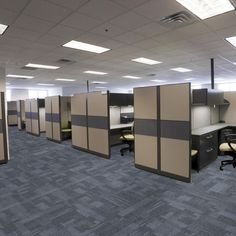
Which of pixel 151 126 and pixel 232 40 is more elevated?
pixel 232 40

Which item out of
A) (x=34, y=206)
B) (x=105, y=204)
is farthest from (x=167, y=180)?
(x=34, y=206)

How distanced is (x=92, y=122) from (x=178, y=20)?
3034 mm

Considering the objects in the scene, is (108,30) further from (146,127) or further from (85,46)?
(146,127)

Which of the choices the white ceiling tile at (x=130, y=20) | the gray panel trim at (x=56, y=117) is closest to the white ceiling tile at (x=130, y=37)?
the white ceiling tile at (x=130, y=20)

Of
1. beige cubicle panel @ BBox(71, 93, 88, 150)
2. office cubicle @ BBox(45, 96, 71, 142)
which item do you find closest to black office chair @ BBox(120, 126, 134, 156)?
beige cubicle panel @ BBox(71, 93, 88, 150)

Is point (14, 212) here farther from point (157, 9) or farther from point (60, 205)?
point (157, 9)

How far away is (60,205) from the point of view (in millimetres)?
2574

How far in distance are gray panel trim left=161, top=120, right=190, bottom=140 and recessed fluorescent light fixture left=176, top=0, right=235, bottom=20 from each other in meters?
1.56

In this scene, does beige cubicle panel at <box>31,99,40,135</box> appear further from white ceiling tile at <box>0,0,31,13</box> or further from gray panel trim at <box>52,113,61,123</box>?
white ceiling tile at <box>0,0,31,13</box>

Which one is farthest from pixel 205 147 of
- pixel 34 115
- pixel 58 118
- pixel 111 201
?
pixel 34 115

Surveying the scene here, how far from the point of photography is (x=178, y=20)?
2.89 m

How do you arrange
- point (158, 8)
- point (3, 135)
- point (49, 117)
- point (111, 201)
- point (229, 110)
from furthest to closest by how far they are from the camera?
point (49, 117)
point (229, 110)
point (3, 135)
point (111, 201)
point (158, 8)

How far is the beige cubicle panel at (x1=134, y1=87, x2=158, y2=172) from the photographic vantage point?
357cm

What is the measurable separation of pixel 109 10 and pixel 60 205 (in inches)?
102
